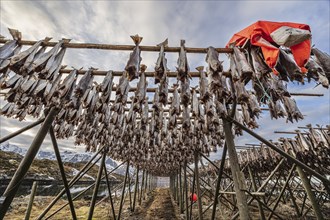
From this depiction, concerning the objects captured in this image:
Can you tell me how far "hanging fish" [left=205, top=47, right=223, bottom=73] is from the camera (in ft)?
9.41

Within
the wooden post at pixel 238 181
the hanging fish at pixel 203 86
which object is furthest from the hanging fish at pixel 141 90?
the wooden post at pixel 238 181

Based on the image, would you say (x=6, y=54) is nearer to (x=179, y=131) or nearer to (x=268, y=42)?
(x=268, y=42)

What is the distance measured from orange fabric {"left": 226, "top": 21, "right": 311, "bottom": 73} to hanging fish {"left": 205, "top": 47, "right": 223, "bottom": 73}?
21.4 inches

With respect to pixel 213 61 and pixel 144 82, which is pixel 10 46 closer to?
pixel 144 82

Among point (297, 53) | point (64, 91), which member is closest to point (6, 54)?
point (64, 91)

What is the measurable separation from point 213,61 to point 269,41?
0.89 m

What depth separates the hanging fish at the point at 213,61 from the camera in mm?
2868

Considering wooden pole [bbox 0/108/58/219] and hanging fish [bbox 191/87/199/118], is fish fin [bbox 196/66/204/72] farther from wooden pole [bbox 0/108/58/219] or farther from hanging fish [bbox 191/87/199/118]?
wooden pole [bbox 0/108/58/219]

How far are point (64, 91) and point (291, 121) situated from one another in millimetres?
4941

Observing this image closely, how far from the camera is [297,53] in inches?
97.2

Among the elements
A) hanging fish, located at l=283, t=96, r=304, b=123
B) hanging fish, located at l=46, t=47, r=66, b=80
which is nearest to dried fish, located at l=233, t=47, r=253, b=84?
hanging fish, located at l=283, t=96, r=304, b=123

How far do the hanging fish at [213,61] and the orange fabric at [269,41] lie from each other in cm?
54

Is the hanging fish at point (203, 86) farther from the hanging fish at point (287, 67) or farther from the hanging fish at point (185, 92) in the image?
the hanging fish at point (287, 67)

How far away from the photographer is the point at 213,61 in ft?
9.61
